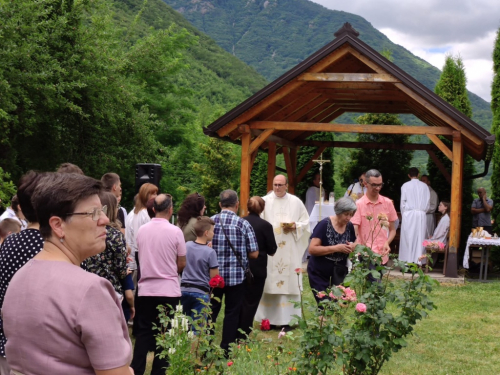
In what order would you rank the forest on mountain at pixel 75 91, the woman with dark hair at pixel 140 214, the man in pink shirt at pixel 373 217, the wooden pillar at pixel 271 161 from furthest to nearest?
the wooden pillar at pixel 271 161 < the forest on mountain at pixel 75 91 < the woman with dark hair at pixel 140 214 < the man in pink shirt at pixel 373 217

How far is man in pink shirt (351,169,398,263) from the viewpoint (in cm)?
707

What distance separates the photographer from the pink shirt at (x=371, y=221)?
7.09 m

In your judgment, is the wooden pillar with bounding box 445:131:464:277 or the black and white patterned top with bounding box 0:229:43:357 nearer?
the black and white patterned top with bounding box 0:229:43:357

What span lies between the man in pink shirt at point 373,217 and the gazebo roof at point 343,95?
5.17 m

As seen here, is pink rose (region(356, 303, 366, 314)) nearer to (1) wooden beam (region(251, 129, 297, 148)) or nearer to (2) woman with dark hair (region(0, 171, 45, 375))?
(2) woman with dark hair (region(0, 171, 45, 375))

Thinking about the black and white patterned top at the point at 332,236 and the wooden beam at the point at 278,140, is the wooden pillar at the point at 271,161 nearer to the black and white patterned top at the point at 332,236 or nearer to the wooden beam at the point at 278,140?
the wooden beam at the point at 278,140

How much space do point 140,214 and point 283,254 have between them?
2.22 meters

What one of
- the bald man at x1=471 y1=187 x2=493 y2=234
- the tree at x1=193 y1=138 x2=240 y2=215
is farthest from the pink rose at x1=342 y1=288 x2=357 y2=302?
the tree at x1=193 y1=138 x2=240 y2=215

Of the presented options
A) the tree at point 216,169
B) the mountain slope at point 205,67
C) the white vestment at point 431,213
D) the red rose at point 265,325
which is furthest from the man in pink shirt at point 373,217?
the mountain slope at point 205,67

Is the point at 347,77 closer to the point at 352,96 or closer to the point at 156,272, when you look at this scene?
the point at 352,96

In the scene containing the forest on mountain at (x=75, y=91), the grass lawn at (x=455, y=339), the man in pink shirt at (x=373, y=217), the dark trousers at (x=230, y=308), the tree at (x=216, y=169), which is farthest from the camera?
the tree at (x=216, y=169)

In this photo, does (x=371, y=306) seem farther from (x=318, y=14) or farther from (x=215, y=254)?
(x=318, y=14)

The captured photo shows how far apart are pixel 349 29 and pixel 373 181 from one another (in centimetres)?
604

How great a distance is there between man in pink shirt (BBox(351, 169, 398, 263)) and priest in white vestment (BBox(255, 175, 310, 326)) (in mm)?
1225
